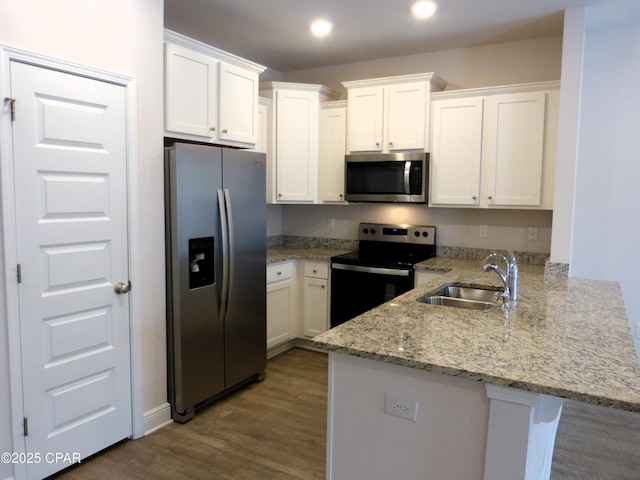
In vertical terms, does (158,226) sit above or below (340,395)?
above

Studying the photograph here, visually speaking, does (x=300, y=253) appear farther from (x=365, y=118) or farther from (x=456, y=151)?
(x=456, y=151)

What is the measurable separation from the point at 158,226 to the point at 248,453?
1380 millimetres

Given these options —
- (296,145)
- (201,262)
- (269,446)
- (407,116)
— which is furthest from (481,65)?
(269,446)

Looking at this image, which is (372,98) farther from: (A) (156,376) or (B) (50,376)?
(B) (50,376)

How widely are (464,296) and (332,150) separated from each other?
1981 mm

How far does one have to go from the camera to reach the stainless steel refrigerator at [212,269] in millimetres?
2785

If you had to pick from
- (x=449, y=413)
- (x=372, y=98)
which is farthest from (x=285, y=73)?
(x=449, y=413)

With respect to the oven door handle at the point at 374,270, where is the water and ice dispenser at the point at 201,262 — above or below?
above

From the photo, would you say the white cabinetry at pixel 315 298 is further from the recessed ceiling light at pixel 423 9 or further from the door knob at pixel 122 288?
the recessed ceiling light at pixel 423 9

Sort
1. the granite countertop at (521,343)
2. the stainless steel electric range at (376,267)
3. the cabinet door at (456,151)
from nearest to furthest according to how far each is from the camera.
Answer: the granite countertop at (521,343) → the cabinet door at (456,151) → the stainless steel electric range at (376,267)

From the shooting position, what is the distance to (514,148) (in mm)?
3486

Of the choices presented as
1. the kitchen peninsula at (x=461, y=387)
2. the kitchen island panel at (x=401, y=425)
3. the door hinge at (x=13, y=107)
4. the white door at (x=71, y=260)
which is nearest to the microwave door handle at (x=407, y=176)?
the kitchen peninsula at (x=461, y=387)

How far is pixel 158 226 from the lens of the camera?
2.75 m

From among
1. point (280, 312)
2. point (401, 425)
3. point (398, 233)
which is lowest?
point (280, 312)
